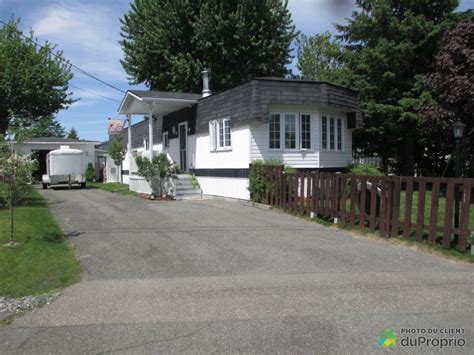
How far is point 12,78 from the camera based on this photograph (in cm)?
2905

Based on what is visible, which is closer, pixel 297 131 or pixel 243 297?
pixel 243 297

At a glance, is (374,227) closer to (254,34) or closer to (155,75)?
(254,34)

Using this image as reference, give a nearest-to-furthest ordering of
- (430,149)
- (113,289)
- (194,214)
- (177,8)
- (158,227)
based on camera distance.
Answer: (113,289)
(158,227)
(194,214)
(430,149)
(177,8)

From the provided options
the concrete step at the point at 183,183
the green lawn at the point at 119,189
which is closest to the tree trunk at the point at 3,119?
the green lawn at the point at 119,189

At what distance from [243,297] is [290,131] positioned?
36.5 ft

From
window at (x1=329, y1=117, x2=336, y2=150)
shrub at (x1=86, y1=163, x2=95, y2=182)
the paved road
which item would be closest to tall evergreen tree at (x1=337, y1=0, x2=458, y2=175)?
window at (x1=329, y1=117, x2=336, y2=150)

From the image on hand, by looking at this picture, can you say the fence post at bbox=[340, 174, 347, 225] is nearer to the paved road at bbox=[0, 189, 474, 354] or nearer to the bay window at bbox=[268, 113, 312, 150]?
the paved road at bbox=[0, 189, 474, 354]

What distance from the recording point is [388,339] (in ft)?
13.8

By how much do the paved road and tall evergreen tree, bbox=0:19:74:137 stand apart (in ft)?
78.9

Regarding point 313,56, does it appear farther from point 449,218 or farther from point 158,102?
point 449,218

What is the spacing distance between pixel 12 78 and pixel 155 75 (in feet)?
31.0

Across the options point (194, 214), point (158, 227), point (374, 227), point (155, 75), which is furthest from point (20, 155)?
point (155, 75)

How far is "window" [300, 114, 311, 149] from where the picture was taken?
16.0 m

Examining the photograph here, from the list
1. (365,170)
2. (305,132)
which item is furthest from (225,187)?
(365,170)
